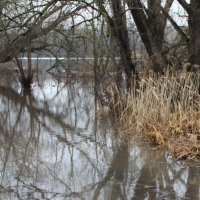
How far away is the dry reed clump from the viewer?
307 inches

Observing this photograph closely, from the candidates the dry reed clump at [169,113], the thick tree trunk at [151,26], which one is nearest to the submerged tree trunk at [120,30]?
the thick tree trunk at [151,26]

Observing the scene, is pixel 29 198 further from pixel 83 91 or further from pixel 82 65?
pixel 82 65

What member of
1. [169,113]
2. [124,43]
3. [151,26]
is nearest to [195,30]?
[151,26]

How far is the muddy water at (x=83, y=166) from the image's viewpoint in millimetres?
5766

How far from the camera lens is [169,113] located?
8656 mm

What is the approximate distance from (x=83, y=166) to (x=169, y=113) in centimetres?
230

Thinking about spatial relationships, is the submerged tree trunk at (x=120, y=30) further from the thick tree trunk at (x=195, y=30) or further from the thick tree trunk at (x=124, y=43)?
the thick tree trunk at (x=195, y=30)

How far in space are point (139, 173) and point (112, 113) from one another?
582 cm

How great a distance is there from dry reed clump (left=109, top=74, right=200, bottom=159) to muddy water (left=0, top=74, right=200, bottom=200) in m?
0.33

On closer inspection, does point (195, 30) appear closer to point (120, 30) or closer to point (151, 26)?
point (151, 26)

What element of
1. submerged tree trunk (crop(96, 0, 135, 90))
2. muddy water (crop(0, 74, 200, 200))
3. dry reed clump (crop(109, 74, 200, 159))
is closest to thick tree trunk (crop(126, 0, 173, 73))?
submerged tree trunk (crop(96, 0, 135, 90))

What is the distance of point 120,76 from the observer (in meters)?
14.7

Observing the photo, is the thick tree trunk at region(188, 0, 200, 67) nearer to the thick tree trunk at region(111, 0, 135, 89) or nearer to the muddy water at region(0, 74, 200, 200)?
the thick tree trunk at region(111, 0, 135, 89)

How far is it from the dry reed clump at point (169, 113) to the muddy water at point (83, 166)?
33cm
